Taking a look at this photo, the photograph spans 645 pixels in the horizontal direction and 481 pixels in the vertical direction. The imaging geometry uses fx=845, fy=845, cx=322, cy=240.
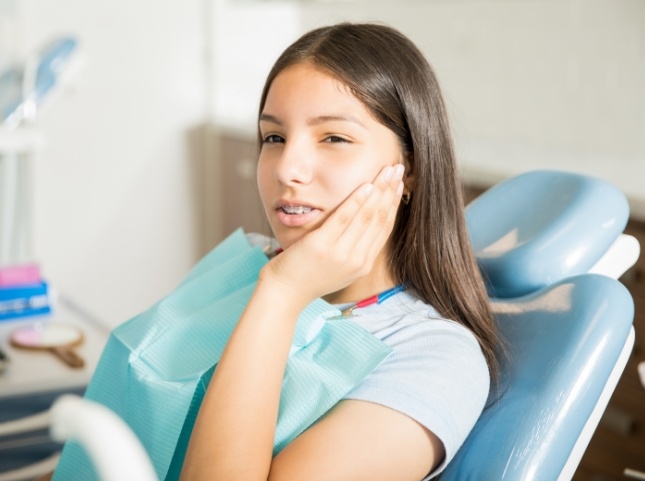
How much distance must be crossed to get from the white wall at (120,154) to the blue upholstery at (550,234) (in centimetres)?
225

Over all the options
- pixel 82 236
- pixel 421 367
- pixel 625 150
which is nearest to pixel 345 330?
pixel 421 367

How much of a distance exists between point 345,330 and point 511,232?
40 centimetres

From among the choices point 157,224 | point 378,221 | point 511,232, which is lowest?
point 157,224

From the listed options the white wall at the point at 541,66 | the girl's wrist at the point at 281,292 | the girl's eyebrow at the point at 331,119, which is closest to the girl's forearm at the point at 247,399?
the girl's wrist at the point at 281,292

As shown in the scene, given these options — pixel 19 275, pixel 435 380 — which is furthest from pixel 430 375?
pixel 19 275

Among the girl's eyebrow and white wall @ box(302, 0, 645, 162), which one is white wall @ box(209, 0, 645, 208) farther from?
the girl's eyebrow

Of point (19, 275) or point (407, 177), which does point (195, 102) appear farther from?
point (407, 177)

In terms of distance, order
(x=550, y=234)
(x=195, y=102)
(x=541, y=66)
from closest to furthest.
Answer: (x=550, y=234), (x=541, y=66), (x=195, y=102)

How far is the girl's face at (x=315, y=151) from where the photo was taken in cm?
98

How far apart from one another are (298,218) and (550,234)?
0.40 m

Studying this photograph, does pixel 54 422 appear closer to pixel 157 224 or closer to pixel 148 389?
pixel 148 389

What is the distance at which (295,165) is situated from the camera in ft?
3.19

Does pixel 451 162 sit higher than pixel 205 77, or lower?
higher

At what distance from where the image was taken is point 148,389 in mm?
1025
